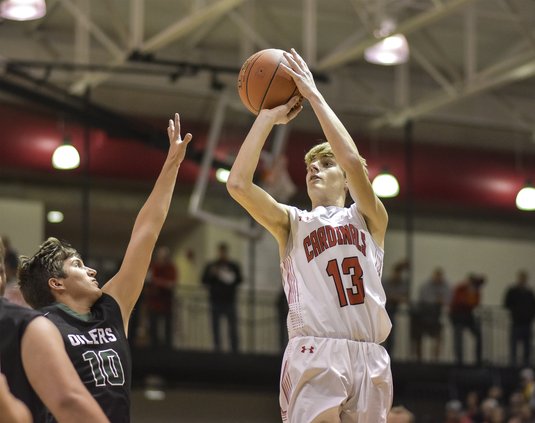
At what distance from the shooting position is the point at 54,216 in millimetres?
23000

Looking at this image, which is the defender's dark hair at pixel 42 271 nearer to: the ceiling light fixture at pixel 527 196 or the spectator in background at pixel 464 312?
the ceiling light fixture at pixel 527 196

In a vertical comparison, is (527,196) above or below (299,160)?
below

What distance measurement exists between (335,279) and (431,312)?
50.7 ft

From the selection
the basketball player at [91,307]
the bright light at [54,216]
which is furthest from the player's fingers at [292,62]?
the bright light at [54,216]

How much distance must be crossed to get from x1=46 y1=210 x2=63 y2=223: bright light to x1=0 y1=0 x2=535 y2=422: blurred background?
48mm

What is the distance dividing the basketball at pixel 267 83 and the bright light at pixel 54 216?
56.2 feet

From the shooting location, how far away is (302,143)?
70.9 ft

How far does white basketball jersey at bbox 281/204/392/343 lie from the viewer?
5.65 meters

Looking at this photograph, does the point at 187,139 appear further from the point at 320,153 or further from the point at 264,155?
the point at 264,155

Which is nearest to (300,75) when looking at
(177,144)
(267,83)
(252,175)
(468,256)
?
(267,83)

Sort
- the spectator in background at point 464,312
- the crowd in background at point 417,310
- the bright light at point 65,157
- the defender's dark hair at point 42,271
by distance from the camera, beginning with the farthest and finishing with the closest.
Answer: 1. the spectator in background at point 464,312
2. the crowd in background at point 417,310
3. the bright light at point 65,157
4. the defender's dark hair at point 42,271

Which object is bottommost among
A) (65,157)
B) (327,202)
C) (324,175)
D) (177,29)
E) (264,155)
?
(327,202)

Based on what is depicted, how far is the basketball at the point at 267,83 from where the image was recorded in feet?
19.4

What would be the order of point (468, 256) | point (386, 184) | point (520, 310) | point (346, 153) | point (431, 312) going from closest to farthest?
point (346, 153) < point (386, 184) < point (520, 310) < point (431, 312) < point (468, 256)
